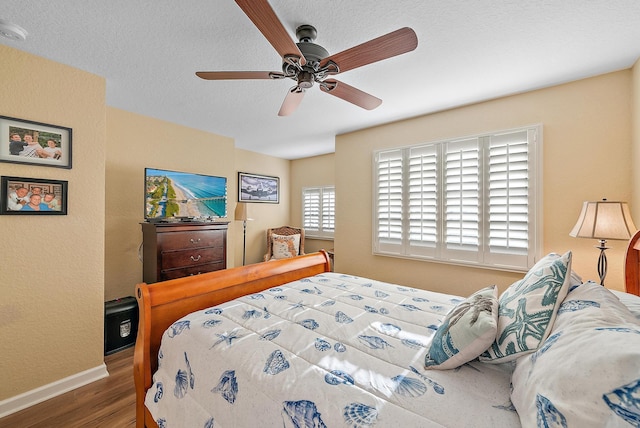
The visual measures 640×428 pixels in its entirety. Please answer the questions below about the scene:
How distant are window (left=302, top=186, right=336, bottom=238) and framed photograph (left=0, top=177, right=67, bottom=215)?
12.1 ft

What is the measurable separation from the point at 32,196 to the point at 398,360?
8.78 ft

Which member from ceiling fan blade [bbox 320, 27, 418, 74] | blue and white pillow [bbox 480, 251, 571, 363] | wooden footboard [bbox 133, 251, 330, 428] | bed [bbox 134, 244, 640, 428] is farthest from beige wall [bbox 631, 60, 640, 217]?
wooden footboard [bbox 133, 251, 330, 428]

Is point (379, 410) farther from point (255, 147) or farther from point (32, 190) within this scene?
point (255, 147)

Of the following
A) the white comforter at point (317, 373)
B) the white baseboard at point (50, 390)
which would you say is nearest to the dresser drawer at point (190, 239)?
the white baseboard at point (50, 390)

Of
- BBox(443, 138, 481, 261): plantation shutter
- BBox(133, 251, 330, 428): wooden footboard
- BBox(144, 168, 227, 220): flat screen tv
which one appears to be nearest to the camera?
BBox(133, 251, 330, 428): wooden footboard

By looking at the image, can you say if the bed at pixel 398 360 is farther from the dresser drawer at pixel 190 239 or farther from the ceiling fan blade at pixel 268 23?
the ceiling fan blade at pixel 268 23

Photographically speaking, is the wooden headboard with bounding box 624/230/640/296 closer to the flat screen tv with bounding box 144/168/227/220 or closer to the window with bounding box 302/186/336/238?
the window with bounding box 302/186/336/238

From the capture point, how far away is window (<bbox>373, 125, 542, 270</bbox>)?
245 cm

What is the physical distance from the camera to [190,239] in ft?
9.82

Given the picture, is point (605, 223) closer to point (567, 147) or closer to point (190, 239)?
point (567, 147)

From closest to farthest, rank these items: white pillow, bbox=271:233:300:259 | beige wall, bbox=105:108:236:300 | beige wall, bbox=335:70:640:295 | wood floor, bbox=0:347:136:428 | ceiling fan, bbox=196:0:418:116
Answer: ceiling fan, bbox=196:0:418:116 → wood floor, bbox=0:347:136:428 → beige wall, bbox=335:70:640:295 → beige wall, bbox=105:108:236:300 → white pillow, bbox=271:233:300:259

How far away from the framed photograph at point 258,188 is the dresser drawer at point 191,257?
1520mm

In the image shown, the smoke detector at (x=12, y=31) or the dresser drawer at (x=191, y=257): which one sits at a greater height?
the smoke detector at (x=12, y=31)

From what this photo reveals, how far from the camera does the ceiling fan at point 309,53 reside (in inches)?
48.1
